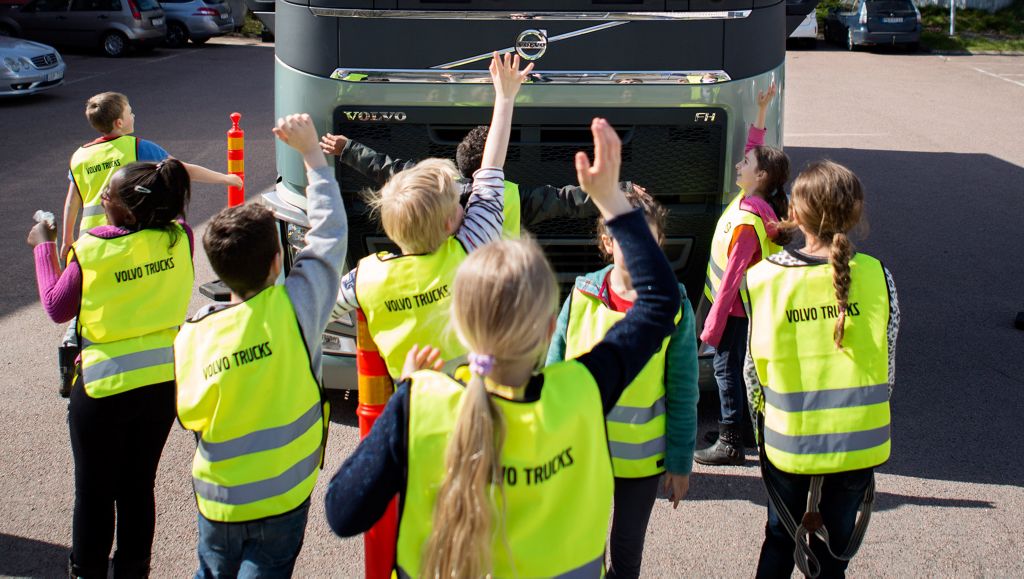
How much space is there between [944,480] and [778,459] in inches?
77.8

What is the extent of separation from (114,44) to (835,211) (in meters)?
22.9

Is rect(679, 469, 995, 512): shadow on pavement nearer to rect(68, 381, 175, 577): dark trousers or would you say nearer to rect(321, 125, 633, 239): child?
rect(321, 125, 633, 239): child

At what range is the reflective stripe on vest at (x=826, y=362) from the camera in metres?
3.21

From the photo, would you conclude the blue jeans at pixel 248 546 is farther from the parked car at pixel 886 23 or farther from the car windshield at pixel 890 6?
the car windshield at pixel 890 6

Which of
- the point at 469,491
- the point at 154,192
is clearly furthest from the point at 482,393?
the point at 154,192

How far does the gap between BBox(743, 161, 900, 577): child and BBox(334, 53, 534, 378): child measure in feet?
3.00

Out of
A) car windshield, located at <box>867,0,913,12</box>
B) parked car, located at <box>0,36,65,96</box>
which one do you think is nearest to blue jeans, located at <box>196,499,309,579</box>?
parked car, located at <box>0,36,65,96</box>

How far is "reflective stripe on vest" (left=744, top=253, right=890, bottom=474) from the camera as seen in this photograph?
321cm

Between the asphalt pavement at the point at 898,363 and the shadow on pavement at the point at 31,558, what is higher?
the asphalt pavement at the point at 898,363

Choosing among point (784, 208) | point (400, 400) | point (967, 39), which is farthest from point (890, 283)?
point (967, 39)

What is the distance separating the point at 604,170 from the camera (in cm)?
221

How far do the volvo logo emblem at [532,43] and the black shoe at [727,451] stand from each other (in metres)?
2.01

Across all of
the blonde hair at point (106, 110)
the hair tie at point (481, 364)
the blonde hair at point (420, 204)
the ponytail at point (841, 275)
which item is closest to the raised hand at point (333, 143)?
the blonde hair at point (420, 204)

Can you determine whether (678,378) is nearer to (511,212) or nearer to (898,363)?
(511,212)
